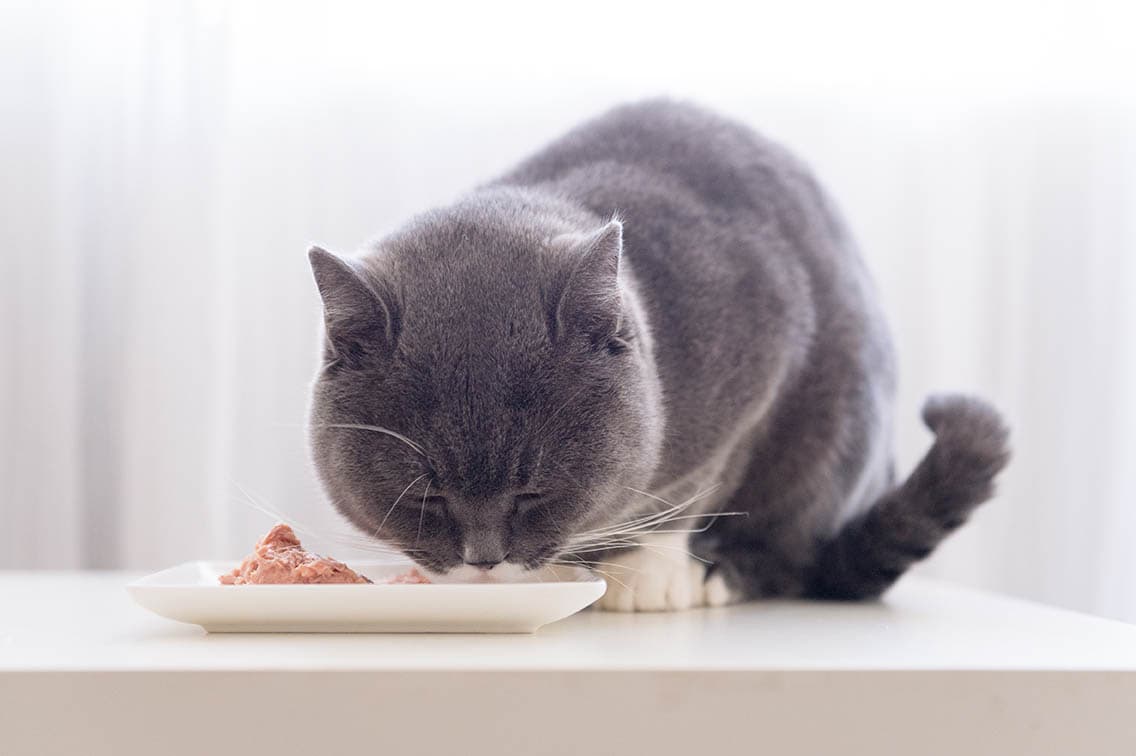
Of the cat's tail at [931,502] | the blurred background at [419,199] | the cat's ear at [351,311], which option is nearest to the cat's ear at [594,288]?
the cat's ear at [351,311]

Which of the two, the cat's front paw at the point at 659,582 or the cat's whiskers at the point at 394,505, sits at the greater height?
the cat's whiskers at the point at 394,505

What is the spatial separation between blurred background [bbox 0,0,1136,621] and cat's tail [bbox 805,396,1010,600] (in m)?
0.79

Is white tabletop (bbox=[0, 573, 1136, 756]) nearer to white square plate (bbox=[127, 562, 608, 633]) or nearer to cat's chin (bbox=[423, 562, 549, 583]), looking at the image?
white square plate (bbox=[127, 562, 608, 633])

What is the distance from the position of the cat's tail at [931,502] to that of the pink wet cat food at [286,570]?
0.65 metres

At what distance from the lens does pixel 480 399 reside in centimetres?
104

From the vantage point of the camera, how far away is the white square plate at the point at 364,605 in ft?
3.11

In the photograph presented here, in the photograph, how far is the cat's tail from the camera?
1.38 m

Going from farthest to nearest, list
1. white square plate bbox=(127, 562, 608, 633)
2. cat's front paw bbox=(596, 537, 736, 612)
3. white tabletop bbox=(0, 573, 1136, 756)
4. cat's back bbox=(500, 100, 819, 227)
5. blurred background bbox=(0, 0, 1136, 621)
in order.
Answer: blurred background bbox=(0, 0, 1136, 621) < cat's back bbox=(500, 100, 819, 227) < cat's front paw bbox=(596, 537, 736, 612) < white square plate bbox=(127, 562, 608, 633) < white tabletop bbox=(0, 573, 1136, 756)

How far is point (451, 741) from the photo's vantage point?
78 centimetres

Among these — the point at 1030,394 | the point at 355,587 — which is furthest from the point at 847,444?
the point at 1030,394

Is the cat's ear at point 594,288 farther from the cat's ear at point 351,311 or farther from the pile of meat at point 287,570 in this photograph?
the pile of meat at point 287,570

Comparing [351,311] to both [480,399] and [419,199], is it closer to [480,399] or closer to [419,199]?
[480,399]

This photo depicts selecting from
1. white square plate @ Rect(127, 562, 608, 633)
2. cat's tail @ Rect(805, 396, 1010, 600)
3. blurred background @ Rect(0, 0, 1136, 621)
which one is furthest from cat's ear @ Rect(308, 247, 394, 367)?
blurred background @ Rect(0, 0, 1136, 621)

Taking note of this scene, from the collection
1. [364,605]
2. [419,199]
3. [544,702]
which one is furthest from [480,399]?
[419,199]
